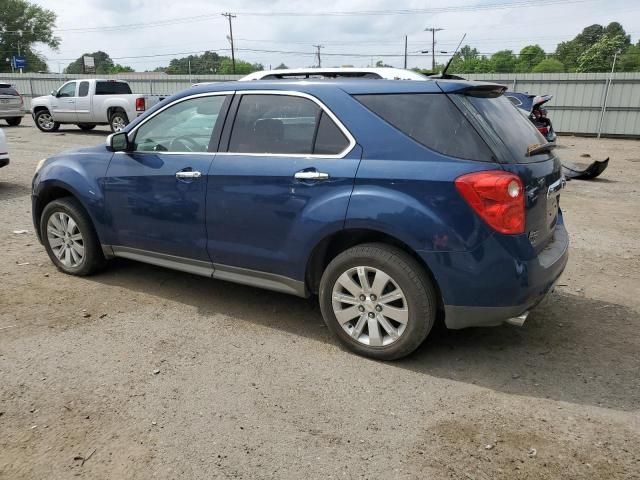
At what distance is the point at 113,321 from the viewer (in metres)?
4.20

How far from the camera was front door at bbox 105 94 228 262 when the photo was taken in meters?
4.13

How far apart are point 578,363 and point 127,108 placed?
16.6 m

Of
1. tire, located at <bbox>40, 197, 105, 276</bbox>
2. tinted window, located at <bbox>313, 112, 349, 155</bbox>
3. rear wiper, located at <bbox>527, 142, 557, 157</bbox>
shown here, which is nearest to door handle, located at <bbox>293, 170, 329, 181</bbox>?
tinted window, located at <bbox>313, 112, 349, 155</bbox>

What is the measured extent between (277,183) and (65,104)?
57.7ft

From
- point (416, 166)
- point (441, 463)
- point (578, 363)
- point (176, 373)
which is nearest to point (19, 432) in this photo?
point (176, 373)

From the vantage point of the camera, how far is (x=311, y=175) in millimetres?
3566

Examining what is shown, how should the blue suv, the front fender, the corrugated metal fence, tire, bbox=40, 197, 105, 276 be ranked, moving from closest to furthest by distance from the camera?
the blue suv < the front fender < tire, bbox=40, 197, 105, 276 < the corrugated metal fence

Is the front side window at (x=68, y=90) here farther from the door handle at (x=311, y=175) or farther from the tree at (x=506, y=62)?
the tree at (x=506, y=62)

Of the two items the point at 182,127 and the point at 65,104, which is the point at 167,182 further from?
the point at 65,104

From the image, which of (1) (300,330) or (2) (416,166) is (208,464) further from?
(2) (416,166)

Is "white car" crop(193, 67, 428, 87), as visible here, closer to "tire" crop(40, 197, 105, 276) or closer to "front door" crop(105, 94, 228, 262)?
"front door" crop(105, 94, 228, 262)

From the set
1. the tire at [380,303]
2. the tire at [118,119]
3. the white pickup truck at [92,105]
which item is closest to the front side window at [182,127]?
the tire at [380,303]

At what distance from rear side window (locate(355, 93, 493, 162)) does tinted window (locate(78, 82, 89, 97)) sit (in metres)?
17.1

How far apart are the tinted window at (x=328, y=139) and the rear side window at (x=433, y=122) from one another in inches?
10.2
